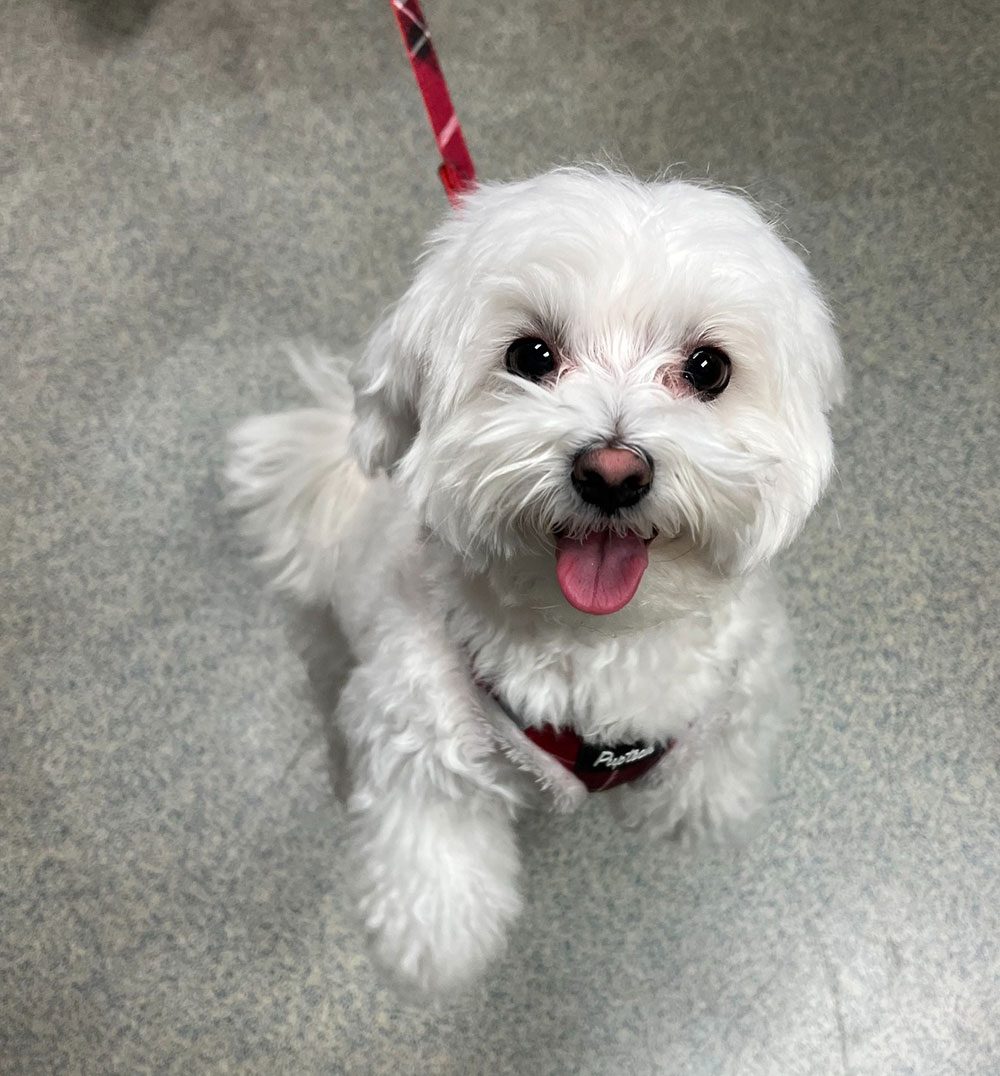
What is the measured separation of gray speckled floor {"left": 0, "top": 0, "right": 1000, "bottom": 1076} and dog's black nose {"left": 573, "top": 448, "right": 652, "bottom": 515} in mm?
622

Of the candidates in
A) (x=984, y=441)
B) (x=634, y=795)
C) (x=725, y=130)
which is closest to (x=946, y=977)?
(x=634, y=795)

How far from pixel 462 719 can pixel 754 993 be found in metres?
0.51

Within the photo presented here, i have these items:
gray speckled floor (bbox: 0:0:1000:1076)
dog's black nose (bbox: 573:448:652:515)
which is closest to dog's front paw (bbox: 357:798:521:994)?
gray speckled floor (bbox: 0:0:1000:1076)

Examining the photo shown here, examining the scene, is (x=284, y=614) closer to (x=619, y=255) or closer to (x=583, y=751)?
(x=583, y=751)

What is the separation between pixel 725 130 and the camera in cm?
136

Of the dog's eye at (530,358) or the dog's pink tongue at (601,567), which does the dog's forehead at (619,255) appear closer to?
the dog's eye at (530,358)

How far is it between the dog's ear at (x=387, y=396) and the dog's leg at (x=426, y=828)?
0.56ft

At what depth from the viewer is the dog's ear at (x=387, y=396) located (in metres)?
0.74

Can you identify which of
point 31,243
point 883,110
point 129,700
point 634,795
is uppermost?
point 31,243

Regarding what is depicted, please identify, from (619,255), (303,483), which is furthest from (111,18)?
(619,255)

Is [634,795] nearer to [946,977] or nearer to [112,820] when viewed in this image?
[946,977]

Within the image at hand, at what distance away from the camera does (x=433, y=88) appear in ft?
2.74

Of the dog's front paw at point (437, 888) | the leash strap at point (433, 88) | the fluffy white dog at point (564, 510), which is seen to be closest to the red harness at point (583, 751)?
the fluffy white dog at point (564, 510)

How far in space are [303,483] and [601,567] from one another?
52 cm
